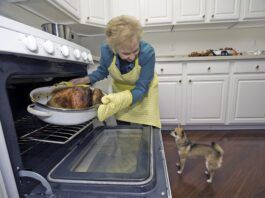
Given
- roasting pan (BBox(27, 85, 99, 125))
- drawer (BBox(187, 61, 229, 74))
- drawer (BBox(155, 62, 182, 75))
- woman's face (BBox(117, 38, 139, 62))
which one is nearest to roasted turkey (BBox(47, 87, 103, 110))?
roasting pan (BBox(27, 85, 99, 125))

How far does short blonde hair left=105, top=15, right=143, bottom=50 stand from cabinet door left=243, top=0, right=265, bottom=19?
1856 mm

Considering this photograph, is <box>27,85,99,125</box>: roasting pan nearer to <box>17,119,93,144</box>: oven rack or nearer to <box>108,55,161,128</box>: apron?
<box>17,119,93,144</box>: oven rack

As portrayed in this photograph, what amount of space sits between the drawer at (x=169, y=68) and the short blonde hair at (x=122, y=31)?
117 cm

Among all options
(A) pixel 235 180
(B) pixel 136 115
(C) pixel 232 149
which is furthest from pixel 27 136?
(C) pixel 232 149

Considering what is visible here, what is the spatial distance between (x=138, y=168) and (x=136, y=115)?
476 millimetres

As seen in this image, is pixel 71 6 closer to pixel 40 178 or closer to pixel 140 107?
pixel 140 107

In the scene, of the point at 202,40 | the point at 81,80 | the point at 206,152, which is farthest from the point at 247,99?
the point at 81,80

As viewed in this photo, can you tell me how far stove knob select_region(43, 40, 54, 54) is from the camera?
0.50 meters

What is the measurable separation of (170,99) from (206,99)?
15.4 inches

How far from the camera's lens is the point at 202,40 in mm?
2332

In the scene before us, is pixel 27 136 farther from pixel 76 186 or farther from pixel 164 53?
pixel 164 53

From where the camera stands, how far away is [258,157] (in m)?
1.46

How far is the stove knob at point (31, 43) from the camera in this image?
1.41 ft

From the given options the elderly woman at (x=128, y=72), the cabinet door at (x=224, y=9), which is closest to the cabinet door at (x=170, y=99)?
the cabinet door at (x=224, y=9)
